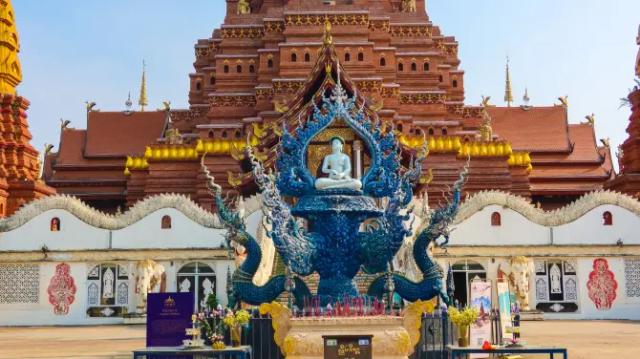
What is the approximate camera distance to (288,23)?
131 ft

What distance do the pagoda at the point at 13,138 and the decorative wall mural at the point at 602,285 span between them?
77.2 feet

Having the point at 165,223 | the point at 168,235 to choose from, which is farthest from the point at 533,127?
the point at 168,235

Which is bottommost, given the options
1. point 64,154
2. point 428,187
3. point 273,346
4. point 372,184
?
point 273,346

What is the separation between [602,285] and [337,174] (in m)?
17.8

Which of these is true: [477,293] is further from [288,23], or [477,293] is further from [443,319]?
[288,23]

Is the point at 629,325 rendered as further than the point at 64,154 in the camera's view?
No

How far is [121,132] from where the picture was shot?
4797 centimetres

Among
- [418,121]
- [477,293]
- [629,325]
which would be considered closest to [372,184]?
[477,293]

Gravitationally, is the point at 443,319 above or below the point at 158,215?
below

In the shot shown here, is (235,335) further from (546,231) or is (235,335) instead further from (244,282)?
(546,231)

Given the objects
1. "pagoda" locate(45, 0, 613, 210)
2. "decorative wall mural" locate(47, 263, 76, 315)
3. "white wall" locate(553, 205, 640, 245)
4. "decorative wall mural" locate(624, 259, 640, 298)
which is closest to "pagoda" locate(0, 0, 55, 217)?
"pagoda" locate(45, 0, 613, 210)

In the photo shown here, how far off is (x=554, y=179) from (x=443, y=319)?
31.7 metres

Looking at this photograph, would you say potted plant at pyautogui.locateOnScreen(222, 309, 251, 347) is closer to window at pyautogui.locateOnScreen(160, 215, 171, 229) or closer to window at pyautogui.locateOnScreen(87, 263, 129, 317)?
window at pyautogui.locateOnScreen(160, 215, 171, 229)

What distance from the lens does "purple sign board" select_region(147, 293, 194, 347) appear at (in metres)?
13.2
